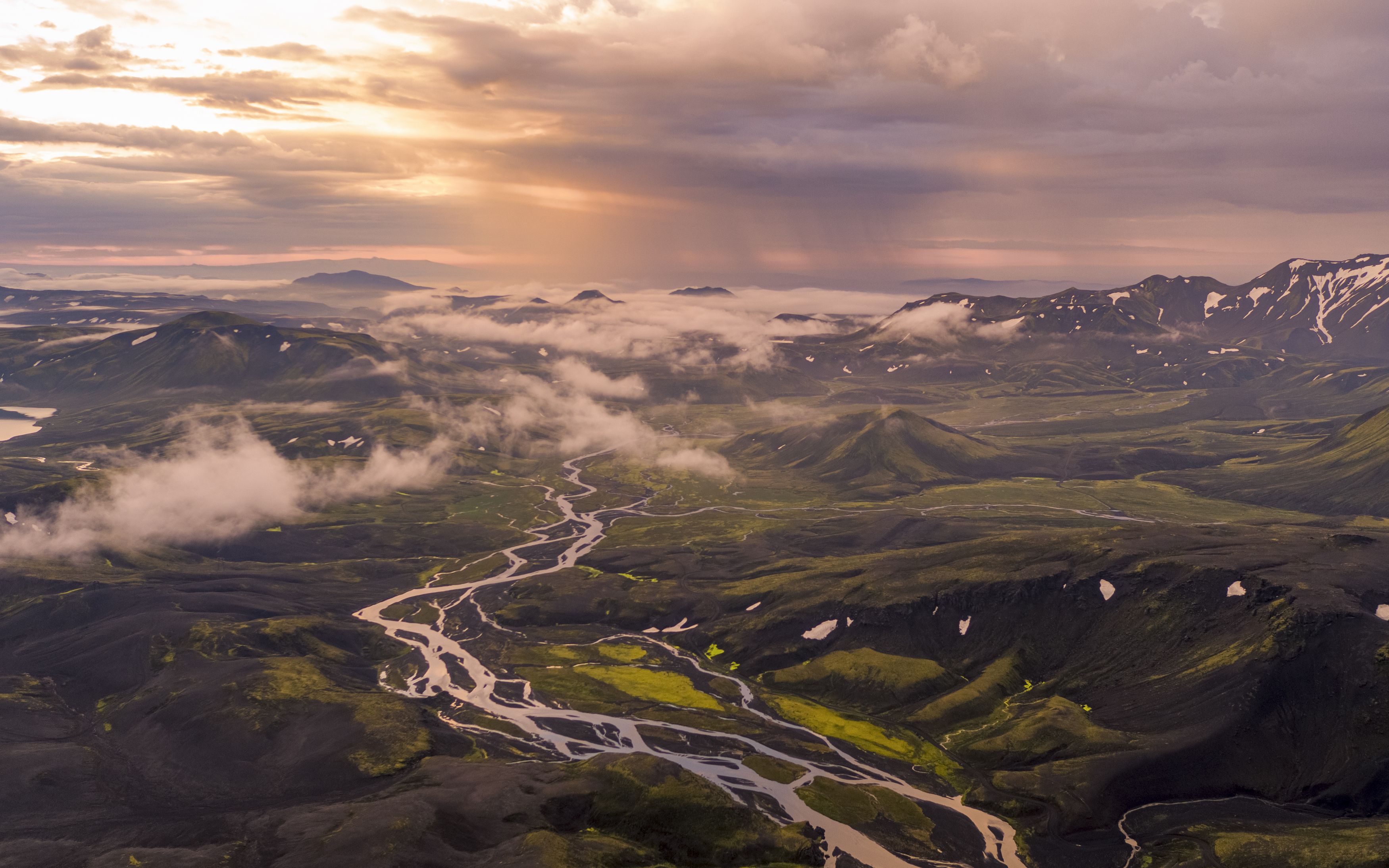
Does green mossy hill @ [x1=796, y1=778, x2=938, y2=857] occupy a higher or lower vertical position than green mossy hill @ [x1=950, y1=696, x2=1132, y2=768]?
lower

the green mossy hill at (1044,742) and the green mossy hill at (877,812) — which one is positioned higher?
the green mossy hill at (1044,742)

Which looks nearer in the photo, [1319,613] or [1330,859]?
[1330,859]

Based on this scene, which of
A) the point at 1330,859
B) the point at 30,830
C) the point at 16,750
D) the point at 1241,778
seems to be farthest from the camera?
the point at 16,750

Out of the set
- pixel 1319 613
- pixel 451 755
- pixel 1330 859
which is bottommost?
pixel 451 755

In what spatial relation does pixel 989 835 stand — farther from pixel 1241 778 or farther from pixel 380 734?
pixel 380 734

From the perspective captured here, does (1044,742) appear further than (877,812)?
Yes

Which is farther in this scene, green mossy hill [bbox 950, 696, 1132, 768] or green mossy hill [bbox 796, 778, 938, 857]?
green mossy hill [bbox 950, 696, 1132, 768]

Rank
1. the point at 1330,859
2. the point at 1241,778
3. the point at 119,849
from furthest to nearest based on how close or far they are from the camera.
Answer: the point at 1241,778, the point at 119,849, the point at 1330,859

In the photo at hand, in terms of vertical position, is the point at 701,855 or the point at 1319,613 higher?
the point at 1319,613

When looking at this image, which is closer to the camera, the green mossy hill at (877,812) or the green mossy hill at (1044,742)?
the green mossy hill at (877,812)

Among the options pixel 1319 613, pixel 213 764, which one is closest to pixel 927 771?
pixel 1319 613

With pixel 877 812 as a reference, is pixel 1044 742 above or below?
above
